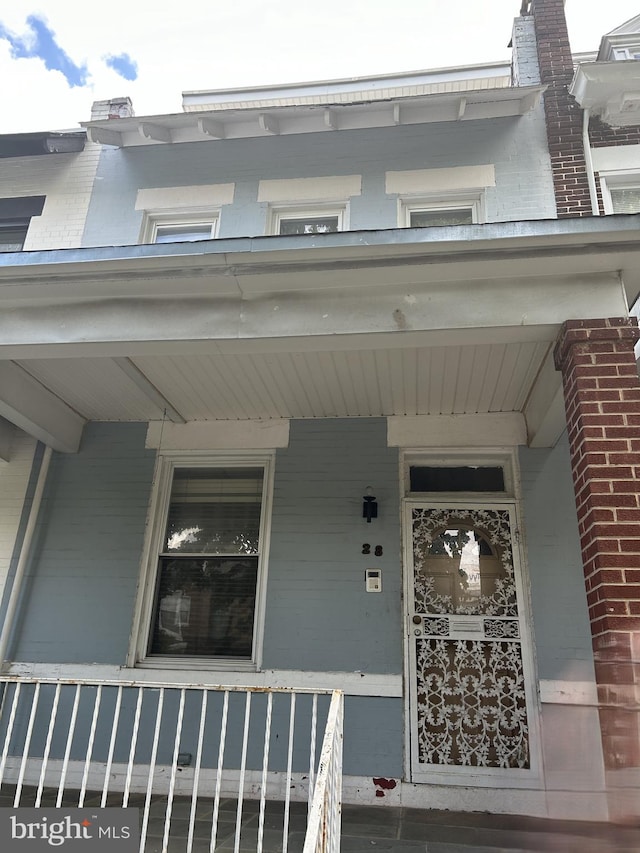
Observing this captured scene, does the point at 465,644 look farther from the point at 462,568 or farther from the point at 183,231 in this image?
the point at 183,231

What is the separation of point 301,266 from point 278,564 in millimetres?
2690

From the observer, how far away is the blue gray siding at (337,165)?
5.50 meters

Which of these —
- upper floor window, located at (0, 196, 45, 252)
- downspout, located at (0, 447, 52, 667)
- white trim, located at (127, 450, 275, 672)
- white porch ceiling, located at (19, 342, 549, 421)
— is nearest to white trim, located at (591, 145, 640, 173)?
white porch ceiling, located at (19, 342, 549, 421)

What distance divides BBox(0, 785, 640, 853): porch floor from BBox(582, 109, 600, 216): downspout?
476cm

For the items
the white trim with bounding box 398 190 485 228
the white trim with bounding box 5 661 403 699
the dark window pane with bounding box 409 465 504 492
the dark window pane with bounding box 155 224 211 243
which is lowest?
the white trim with bounding box 5 661 403 699

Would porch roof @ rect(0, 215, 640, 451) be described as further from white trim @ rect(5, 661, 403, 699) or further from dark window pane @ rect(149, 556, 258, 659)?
white trim @ rect(5, 661, 403, 699)

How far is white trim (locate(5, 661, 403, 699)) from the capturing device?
4.53 m

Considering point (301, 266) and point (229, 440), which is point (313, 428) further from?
point (301, 266)

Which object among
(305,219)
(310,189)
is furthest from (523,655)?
(310,189)

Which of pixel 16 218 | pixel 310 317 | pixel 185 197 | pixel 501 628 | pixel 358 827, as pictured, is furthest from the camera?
pixel 16 218

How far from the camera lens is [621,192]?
17.6 feet

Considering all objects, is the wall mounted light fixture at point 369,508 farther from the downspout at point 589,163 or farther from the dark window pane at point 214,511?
the downspout at point 589,163

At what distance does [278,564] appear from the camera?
197 inches

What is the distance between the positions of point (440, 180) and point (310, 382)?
2496 millimetres
